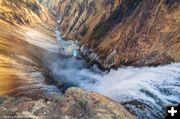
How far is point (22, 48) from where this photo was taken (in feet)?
149

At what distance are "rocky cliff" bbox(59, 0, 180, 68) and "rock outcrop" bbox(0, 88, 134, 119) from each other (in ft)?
49.4

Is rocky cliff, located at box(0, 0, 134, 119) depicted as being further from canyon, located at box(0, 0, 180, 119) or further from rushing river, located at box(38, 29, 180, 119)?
rushing river, located at box(38, 29, 180, 119)

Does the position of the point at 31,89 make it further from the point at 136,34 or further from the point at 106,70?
the point at 136,34

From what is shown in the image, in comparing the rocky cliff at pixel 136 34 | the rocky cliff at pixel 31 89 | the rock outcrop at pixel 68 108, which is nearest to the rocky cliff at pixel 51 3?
the rocky cliff at pixel 31 89

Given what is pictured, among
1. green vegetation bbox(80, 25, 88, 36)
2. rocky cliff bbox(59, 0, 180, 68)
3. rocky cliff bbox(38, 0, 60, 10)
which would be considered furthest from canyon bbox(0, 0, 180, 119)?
rocky cliff bbox(38, 0, 60, 10)

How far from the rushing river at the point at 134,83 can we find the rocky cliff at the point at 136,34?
51.1 inches

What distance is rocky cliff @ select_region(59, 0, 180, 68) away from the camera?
3125 cm

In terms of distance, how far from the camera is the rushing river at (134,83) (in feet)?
75.5

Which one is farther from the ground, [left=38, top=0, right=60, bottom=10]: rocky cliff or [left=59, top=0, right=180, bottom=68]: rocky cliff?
[left=38, top=0, right=60, bottom=10]: rocky cliff

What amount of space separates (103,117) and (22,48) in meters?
33.4

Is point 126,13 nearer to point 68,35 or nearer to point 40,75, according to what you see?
point 40,75

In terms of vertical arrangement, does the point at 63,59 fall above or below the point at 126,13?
below

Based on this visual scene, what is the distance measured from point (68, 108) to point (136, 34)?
24.0 metres

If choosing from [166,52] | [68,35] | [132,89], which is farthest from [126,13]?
[68,35]
